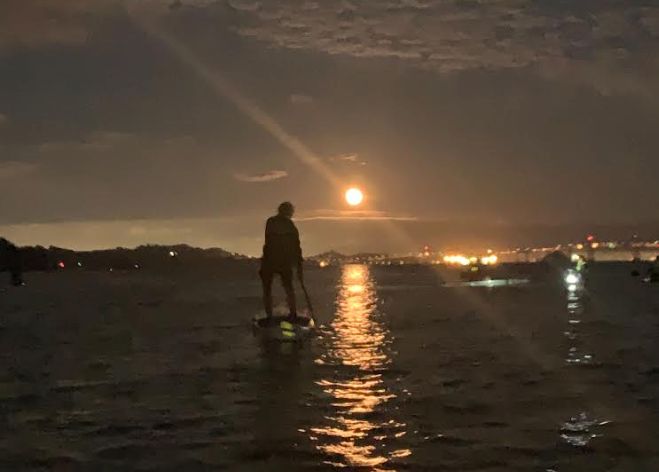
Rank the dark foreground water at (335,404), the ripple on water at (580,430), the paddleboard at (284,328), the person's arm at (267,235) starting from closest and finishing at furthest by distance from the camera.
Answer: the dark foreground water at (335,404) → the ripple on water at (580,430) → the person's arm at (267,235) → the paddleboard at (284,328)

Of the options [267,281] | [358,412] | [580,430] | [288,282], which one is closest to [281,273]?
[288,282]

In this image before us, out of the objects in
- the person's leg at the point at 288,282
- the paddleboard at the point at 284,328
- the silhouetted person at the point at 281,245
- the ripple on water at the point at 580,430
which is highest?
the silhouetted person at the point at 281,245

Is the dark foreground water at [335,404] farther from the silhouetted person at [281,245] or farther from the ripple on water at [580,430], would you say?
the silhouetted person at [281,245]

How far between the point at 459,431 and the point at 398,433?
0.77 m

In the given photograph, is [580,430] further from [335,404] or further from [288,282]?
[288,282]

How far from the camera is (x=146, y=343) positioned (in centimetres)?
2447

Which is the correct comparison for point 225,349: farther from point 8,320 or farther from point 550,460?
point 8,320

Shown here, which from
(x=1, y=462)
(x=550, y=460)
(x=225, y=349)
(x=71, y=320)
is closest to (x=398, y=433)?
(x=550, y=460)

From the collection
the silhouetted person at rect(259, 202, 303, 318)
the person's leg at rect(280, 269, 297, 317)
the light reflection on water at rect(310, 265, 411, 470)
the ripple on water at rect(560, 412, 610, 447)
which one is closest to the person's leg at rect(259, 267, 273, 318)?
the silhouetted person at rect(259, 202, 303, 318)

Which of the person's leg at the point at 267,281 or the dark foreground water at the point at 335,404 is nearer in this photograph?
the dark foreground water at the point at 335,404

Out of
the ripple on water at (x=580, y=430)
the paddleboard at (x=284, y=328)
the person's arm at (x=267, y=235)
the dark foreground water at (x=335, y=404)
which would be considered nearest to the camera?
the dark foreground water at (x=335, y=404)

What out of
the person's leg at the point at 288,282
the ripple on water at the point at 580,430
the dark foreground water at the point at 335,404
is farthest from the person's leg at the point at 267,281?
the ripple on water at the point at 580,430

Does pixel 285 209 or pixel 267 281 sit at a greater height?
pixel 285 209

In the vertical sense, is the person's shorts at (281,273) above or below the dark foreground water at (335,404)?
above
